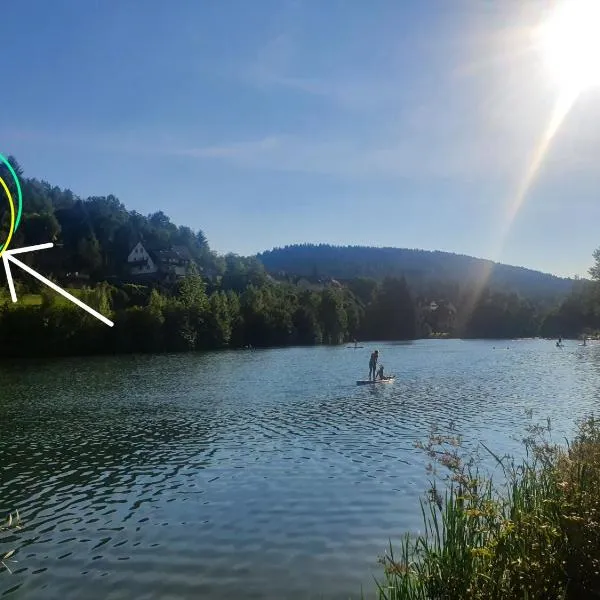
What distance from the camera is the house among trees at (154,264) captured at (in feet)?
520

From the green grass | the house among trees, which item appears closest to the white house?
the house among trees

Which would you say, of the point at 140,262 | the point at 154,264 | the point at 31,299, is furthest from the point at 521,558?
the point at 154,264

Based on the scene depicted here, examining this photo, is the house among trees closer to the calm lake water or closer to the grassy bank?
the calm lake water

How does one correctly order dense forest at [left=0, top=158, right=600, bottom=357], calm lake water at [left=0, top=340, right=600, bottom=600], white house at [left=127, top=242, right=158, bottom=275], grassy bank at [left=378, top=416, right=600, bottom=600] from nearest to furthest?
grassy bank at [left=378, top=416, right=600, bottom=600], calm lake water at [left=0, top=340, right=600, bottom=600], dense forest at [left=0, top=158, right=600, bottom=357], white house at [left=127, top=242, right=158, bottom=275]

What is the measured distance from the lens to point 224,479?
20469 mm

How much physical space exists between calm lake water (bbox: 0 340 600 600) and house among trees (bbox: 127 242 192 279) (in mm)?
111210

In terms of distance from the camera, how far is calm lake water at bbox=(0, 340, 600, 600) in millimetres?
12969

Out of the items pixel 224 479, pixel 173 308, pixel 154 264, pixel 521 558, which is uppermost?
pixel 154 264

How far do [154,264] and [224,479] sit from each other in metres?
151

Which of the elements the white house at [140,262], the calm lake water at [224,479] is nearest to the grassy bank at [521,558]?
the calm lake water at [224,479]

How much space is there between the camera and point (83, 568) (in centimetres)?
1330

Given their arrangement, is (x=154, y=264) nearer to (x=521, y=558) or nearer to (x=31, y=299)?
(x=31, y=299)

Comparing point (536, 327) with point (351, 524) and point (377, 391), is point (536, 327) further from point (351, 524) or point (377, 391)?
point (351, 524)

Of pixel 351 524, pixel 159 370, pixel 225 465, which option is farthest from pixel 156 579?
pixel 159 370
